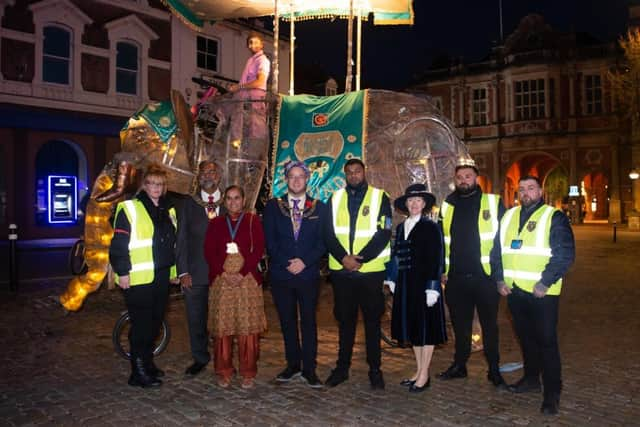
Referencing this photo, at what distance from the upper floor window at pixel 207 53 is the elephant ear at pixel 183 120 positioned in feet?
52.2

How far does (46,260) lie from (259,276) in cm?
1122

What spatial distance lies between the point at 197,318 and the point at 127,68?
57.7 ft

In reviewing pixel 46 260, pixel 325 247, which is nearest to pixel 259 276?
pixel 325 247

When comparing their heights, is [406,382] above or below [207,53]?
below

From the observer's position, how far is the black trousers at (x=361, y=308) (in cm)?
508

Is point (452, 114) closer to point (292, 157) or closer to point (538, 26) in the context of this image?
point (538, 26)

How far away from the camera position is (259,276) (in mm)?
5199

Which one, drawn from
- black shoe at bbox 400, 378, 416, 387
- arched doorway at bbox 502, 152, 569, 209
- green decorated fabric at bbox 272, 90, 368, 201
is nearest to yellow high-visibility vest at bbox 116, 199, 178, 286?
black shoe at bbox 400, 378, 416, 387

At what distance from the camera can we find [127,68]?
21.0 m

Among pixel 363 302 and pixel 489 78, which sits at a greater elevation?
pixel 489 78

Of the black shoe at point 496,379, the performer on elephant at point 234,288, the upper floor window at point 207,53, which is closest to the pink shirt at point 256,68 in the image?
the performer on elephant at point 234,288

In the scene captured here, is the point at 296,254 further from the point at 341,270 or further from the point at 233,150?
the point at 233,150

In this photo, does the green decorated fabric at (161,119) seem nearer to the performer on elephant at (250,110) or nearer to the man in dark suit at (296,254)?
the performer on elephant at (250,110)

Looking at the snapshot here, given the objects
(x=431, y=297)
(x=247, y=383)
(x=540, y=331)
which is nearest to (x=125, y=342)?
(x=247, y=383)
